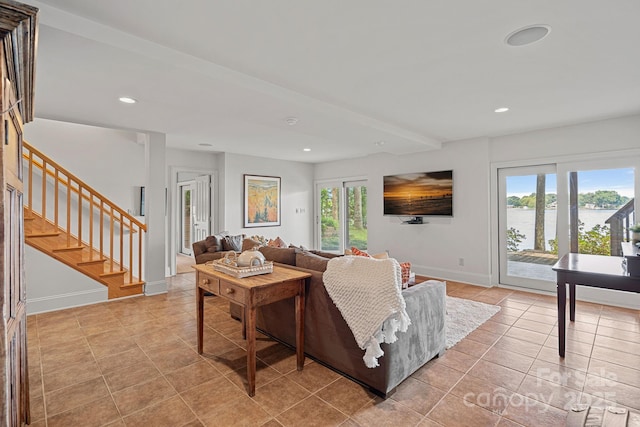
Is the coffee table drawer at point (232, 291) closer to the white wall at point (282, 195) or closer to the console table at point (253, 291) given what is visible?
the console table at point (253, 291)

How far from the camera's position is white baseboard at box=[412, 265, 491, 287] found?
4957 millimetres

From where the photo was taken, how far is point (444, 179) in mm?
5355

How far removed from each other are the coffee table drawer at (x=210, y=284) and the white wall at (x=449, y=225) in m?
4.22

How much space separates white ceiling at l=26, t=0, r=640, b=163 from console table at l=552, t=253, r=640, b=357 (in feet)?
5.34

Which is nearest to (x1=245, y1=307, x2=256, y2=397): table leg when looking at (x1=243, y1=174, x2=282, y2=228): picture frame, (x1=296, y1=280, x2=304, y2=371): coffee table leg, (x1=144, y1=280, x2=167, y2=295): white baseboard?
(x1=296, y1=280, x2=304, y2=371): coffee table leg

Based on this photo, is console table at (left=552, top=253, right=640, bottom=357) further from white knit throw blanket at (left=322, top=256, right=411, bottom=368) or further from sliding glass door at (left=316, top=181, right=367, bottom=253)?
sliding glass door at (left=316, top=181, right=367, bottom=253)

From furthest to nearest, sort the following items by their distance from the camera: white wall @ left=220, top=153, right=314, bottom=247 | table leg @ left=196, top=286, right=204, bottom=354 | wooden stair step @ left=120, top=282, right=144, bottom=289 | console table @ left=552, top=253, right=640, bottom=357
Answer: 1. white wall @ left=220, top=153, right=314, bottom=247
2. wooden stair step @ left=120, top=282, right=144, bottom=289
3. table leg @ left=196, top=286, right=204, bottom=354
4. console table @ left=552, top=253, right=640, bottom=357

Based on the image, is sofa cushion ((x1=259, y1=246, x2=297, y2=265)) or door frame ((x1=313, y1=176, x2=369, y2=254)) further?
door frame ((x1=313, y1=176, x2=369, y2=254))

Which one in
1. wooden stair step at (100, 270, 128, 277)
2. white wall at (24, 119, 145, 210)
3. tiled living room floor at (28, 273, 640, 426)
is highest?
white wall at (24, 119, 145, 210)

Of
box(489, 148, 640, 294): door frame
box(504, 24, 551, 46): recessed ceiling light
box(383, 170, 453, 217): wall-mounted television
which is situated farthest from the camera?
box(383, 170, 453, 217): wall-mounted television

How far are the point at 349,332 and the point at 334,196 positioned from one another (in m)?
5.56

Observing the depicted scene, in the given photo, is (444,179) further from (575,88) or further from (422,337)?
(422,337)

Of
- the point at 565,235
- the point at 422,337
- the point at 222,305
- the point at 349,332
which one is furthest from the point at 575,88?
the point at 222,305

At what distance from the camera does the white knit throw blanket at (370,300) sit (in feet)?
6.32
